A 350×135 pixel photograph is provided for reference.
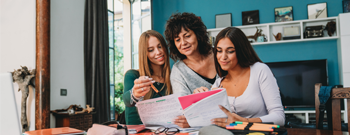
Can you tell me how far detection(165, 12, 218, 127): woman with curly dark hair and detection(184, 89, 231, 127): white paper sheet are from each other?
46 centimetres

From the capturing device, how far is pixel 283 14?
4703 mm

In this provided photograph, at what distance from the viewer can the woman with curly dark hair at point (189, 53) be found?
1.55 metres

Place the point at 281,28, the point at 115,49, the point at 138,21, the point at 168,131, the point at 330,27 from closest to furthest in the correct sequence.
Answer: the point at 168,131, the point at 330,27, the point at 281,28, the point at 138,21, the point at 115,49

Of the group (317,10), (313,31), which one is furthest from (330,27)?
(317,10)

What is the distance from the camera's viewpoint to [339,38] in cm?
429

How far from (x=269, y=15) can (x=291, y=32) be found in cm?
54

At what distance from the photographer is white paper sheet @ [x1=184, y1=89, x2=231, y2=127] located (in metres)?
0.99

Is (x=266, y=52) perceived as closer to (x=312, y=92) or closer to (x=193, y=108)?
(x=312, y=92)

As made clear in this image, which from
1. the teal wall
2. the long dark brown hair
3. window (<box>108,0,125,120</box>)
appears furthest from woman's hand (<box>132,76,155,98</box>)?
the teal wall

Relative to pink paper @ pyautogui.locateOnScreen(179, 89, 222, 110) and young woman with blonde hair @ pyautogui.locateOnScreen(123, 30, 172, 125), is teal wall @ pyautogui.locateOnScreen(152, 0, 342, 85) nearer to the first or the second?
young woman with blonde hair @ pyautogui.locateOnScreen(123, 30, 172, 125)

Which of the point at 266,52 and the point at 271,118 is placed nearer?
the point at 271,118

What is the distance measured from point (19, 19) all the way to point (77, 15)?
694 mm

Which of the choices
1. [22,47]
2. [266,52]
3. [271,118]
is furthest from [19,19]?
[266,52]

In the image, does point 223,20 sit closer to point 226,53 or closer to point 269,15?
point 269,15
